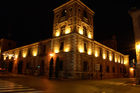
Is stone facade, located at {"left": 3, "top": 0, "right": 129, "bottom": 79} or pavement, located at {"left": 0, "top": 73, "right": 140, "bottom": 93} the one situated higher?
stone facade, located at {"left": 3, "top": 0, "right": 129, "bottom": 79}

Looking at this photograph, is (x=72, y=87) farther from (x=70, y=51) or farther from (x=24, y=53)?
(x=24, y=53)

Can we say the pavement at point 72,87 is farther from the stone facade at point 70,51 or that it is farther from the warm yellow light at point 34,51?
the warm yellow light at point 34,51

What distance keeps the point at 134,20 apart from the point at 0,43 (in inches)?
2462

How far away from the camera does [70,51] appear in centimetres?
2505

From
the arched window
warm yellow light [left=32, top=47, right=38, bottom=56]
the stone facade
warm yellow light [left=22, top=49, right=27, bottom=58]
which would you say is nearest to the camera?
the stone facade

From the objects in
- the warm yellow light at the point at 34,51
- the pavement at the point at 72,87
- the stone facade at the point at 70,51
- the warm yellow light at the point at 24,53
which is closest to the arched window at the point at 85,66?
the stone facade at the point at 70,51

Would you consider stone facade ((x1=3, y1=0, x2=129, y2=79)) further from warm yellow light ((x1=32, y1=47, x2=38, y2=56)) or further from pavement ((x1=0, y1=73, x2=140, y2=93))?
pavement ((x1=0, y1=73, x2=140, y2=93))

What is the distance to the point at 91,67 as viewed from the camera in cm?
2905

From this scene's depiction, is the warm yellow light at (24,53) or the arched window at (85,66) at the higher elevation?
the warm yellow light at (24,53)

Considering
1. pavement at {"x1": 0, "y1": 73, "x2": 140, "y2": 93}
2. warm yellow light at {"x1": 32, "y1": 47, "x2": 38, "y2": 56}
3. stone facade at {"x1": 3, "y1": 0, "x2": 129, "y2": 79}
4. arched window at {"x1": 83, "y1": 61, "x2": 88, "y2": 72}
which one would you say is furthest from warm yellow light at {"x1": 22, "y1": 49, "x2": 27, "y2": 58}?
pavement at {"x1": 0, "y1": 73, "x2": 140, "y2": 93}

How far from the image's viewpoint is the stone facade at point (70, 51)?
25.3m

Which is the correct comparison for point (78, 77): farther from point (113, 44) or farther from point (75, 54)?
point (113, 44)

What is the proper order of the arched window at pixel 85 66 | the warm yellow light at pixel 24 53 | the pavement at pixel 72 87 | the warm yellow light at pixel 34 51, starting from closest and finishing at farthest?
1. the pavement at pixel 72 87
2. the arched window at pixel 85 66
3. the warm yellow light at pixel 34 51
4. the warm yellow light at pixel 24 53

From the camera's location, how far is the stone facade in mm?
25312
